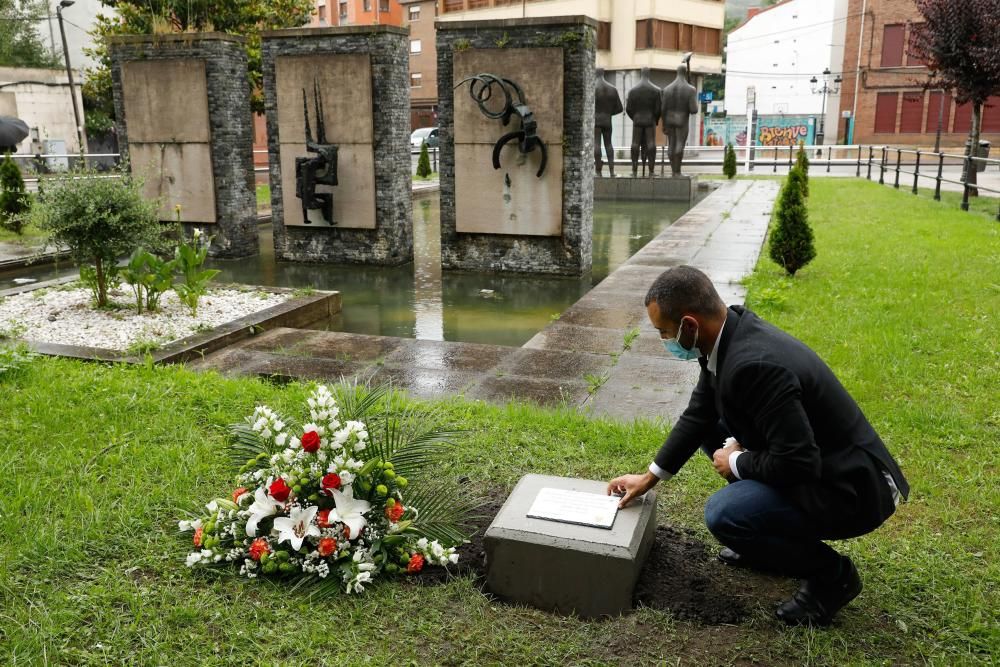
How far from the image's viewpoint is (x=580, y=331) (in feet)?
25.0

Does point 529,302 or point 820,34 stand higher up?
point 820,34

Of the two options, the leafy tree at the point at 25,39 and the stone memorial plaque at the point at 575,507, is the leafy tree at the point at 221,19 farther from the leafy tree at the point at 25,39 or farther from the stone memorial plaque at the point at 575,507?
the leafy tree at the point at 25,39

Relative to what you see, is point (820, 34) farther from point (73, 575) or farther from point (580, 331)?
point (73, 575)

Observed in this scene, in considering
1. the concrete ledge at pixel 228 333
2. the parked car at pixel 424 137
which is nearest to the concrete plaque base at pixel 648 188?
the concrete ledge at pixel 228 333

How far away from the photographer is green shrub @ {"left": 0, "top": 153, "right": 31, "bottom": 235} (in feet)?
45.3

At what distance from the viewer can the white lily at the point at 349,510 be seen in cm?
334

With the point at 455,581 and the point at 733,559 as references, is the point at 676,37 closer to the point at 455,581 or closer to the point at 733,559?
the point at 733,559

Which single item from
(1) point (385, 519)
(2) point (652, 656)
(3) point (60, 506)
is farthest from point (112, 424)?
(2) point (652, 656)

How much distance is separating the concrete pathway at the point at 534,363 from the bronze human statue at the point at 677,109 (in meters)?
12.7

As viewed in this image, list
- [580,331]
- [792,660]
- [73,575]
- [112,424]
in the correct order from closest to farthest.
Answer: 1. [792,660]
2. [73,575]
3. [112,424]
4. [580,331]

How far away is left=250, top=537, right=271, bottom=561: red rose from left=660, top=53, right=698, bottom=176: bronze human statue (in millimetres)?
18896

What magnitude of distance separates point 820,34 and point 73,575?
55386mm

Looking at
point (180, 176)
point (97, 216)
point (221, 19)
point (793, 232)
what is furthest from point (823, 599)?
point (221, 19)

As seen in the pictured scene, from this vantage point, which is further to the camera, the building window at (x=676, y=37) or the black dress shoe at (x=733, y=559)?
the building window at (x=676, y=37)
